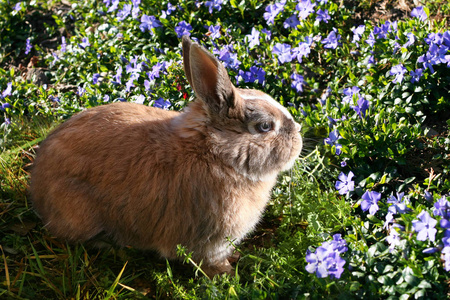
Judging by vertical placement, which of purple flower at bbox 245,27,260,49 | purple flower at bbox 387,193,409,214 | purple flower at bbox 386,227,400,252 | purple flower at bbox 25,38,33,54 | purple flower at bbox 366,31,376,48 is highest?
purple flower at bbox 366,31,376,48

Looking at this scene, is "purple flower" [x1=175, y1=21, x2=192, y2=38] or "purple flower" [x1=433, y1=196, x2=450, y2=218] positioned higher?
"purple flower" [x1=175, y1=21, x2=192, y2=38]

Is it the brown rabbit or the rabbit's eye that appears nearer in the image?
the brown rabbit

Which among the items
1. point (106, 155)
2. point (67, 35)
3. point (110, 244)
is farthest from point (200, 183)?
point (67, 35)

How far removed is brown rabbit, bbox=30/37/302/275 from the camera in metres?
3.28

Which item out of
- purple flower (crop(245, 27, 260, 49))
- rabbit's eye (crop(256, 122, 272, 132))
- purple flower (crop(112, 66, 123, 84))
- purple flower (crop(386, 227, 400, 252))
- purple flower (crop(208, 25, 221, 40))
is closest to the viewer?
purple flower (crop(386, 227, 400, 252))

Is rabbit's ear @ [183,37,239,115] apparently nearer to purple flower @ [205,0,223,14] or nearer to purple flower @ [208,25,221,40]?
purple flower @ [208,25,221,40]

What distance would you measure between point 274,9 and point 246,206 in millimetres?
2464

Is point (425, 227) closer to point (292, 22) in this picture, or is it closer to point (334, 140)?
point (334, 140)

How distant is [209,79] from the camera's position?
3.23 metres

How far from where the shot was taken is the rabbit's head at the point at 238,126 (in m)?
3.27

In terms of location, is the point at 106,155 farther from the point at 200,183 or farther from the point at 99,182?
the point at 200,183

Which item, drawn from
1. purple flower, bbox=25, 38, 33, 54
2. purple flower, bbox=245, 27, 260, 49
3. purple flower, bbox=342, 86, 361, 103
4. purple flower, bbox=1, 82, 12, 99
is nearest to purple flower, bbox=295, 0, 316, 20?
purple flower, bbox=245, 27, 260, 49

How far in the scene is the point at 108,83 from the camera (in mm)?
5297

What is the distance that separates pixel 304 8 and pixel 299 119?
1.23m
